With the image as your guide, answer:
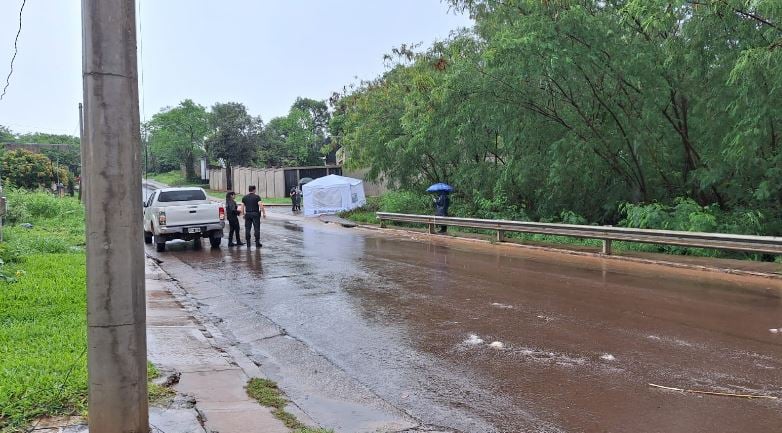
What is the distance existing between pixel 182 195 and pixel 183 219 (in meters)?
1.85

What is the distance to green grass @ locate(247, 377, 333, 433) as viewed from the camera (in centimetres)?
490

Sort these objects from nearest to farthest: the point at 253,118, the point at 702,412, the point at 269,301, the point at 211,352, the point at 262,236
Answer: the point at 702,412 < the point at 211,352 < the point at 269,301 < the point at 262,236 < the point at 253,118

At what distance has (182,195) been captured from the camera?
20203 mm

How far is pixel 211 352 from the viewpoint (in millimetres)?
7164

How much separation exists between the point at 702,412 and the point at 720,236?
8862 mm

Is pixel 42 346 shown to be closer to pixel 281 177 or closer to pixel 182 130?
pixel 281 177

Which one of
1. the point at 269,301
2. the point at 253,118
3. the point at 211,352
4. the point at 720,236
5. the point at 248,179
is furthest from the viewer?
the point at 253,118

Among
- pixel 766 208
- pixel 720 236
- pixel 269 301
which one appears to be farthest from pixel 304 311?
pixel 766 208

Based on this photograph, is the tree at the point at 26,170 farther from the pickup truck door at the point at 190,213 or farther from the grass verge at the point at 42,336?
the grass verge at the point at 42,336

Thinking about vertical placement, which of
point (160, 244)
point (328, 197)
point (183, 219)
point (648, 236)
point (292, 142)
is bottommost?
point (160, 244)

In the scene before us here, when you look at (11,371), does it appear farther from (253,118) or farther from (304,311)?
(253,118)

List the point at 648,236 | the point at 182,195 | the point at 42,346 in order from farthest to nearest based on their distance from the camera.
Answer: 1. the point at 182,195
2. the point at 648,236
3. the point at 42,346

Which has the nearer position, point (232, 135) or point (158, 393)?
point (158, 393)

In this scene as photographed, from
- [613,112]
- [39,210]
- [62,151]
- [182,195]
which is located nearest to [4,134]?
[62,151]
